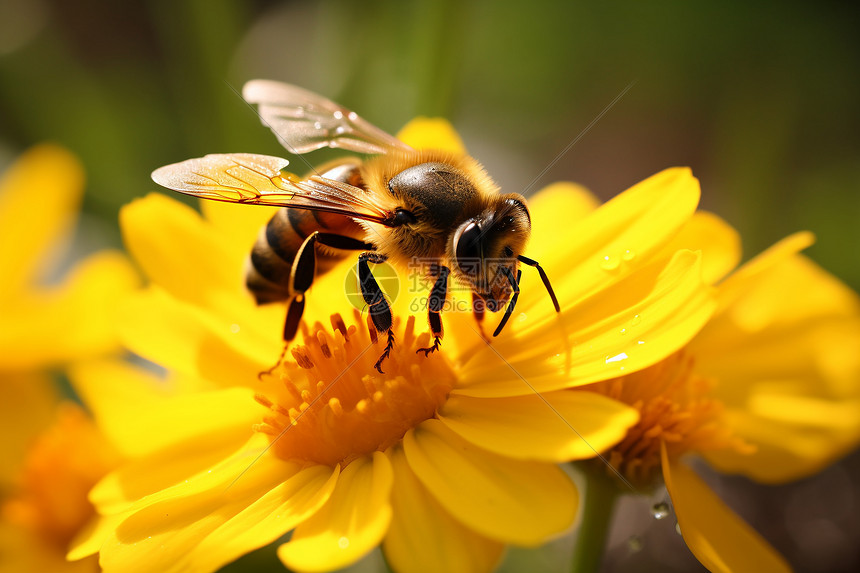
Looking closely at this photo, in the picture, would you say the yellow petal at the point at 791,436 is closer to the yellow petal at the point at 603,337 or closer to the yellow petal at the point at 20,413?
the yellow petal at the point at 603,337

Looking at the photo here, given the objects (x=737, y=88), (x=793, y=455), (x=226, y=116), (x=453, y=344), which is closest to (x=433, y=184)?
(x=453, y=344)

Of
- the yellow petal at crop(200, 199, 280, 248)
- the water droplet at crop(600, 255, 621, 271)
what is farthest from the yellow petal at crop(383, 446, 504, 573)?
the yellow petal at crop(200, 199, 280, 248)

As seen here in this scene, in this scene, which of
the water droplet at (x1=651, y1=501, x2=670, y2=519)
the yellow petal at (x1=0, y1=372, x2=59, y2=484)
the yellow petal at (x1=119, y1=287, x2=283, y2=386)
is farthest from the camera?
the yellow petal at (x1=0, y1=372, x2=59, y2=484)

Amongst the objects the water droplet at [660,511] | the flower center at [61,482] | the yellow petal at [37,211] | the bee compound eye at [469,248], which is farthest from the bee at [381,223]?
the yellow petal at [37,211]

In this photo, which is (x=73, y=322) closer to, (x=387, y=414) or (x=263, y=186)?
(x=263, y=186)

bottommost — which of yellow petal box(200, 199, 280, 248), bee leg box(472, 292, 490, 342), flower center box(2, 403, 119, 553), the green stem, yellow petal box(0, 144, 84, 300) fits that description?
flower center box(2, 403, 119, 553)

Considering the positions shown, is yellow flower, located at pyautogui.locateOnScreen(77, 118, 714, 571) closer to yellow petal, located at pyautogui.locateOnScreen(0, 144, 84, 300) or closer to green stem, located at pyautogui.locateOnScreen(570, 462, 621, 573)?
green stem, located at pyautogui.locateOnScreen(570, 462, 621, 573)
